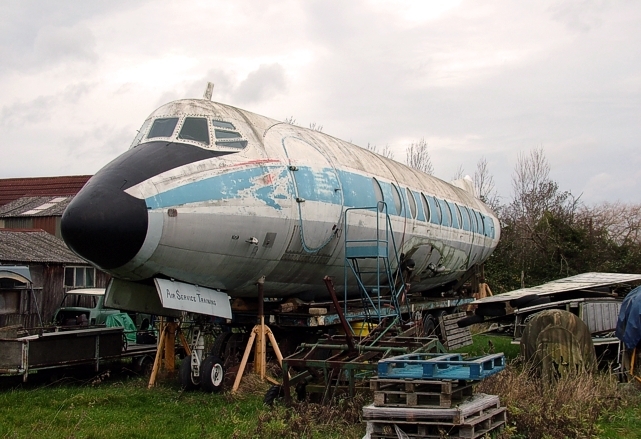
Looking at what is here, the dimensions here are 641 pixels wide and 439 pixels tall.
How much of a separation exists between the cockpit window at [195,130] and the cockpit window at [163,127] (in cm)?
19

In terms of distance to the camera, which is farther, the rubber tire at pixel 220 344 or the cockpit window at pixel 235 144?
the rubber tire at pixel 220 344

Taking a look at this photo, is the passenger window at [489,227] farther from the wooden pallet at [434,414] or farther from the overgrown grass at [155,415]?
the wooden pallet at [434,414]

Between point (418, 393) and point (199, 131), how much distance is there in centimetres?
590

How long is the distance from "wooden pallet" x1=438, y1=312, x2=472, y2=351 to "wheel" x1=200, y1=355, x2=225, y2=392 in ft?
27.4

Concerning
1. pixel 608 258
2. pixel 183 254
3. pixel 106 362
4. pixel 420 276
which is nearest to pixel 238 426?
pixel 183 254

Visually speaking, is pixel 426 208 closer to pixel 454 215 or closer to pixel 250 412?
pixel 454 215

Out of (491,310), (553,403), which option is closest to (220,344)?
(553,403)

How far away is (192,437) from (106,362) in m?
5.50

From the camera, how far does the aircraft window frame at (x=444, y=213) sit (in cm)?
1734

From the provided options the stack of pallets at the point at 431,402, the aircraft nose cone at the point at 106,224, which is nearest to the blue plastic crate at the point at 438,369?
the stack of pallets at the point at 431,402

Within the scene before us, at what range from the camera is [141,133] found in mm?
11742

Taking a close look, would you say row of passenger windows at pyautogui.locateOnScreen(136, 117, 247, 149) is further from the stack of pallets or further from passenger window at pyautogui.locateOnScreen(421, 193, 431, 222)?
passenger window at pyautogui.locateOnScreen(421, 193, 431, 222)

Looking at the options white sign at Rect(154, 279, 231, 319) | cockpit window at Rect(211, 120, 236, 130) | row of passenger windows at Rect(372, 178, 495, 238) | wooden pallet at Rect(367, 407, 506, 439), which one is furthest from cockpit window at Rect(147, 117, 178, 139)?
wooden pallet at Rect(367, 407, 506, 439)

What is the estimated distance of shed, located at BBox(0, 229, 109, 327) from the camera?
1959 cm
